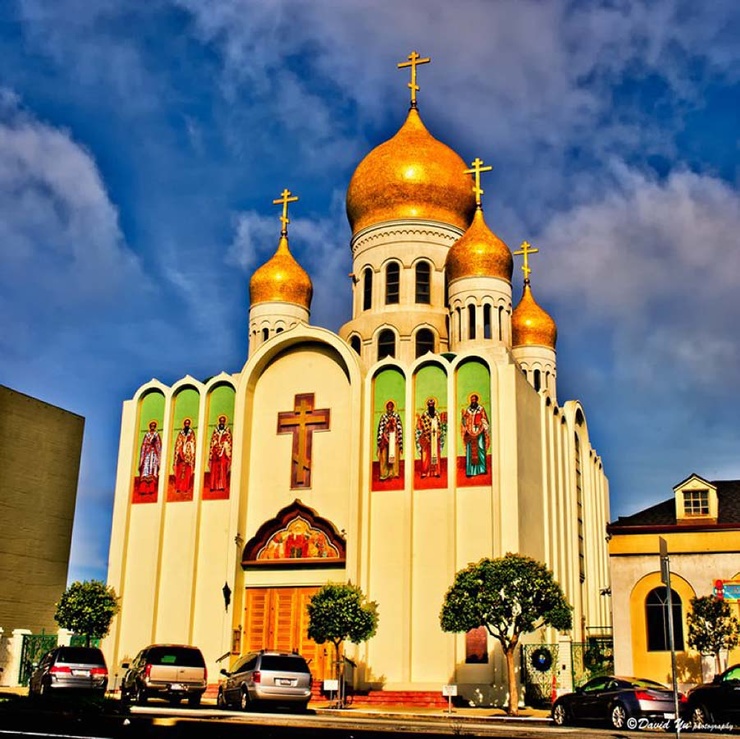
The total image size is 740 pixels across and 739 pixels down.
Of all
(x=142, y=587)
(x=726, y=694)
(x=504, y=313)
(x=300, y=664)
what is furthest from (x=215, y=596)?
(x=726, y=694)

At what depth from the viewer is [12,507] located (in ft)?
141

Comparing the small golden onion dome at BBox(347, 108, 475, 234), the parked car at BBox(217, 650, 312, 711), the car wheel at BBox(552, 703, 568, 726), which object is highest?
the small golden onion dome at BBox(347, 108, 475, 234)

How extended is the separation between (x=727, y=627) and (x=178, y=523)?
64.2 ft

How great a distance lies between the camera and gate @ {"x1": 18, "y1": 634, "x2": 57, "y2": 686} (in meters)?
36.6

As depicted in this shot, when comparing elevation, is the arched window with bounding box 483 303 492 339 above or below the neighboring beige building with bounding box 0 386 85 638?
above

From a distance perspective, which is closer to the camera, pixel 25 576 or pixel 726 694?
pixel 726 694

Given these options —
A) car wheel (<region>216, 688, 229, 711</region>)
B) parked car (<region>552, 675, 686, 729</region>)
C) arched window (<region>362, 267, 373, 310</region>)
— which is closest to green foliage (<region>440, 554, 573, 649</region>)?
parked car (<region>552, 675, 686, 729</region>)

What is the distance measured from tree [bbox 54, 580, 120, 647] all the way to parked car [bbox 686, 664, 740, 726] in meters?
21.6

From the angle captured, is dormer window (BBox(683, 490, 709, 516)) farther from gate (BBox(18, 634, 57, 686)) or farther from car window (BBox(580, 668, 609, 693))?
gate (BBox(18, 634, 57, 686))

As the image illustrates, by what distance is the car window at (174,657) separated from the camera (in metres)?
26.2

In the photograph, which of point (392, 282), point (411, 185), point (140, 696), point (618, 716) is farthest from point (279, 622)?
point (411, 185)

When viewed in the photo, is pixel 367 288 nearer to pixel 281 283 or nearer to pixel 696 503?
pixel 281 283

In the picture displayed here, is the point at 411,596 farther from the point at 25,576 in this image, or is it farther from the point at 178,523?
the point at 25,576

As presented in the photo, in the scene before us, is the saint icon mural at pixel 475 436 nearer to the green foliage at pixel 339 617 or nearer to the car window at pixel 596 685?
the green foliage at pixel 339 617
